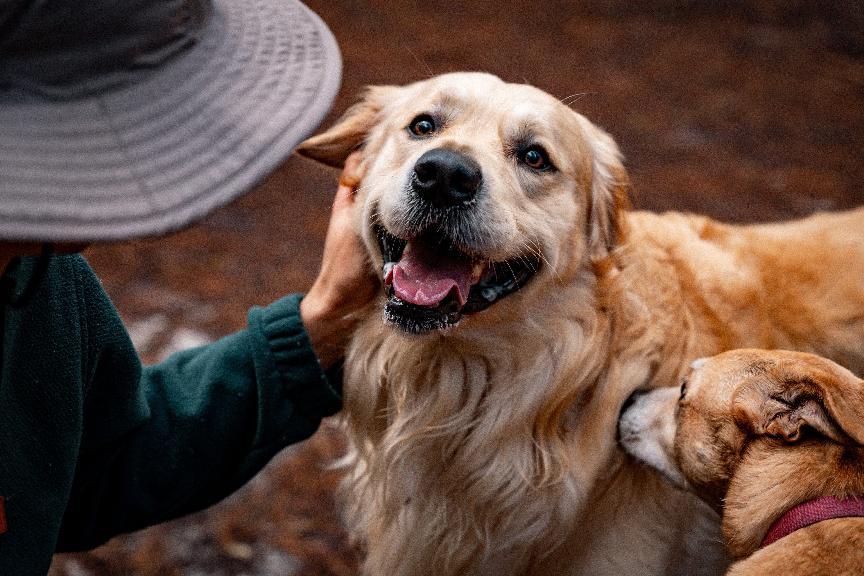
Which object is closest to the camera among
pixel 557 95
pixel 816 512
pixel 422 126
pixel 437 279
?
pixel 816 512

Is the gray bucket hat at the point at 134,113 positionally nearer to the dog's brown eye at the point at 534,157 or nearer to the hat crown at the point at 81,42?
the hat crown at the point at 81,42

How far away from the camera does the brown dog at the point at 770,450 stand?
2.14 meters

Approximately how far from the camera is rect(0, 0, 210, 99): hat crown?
1101mm

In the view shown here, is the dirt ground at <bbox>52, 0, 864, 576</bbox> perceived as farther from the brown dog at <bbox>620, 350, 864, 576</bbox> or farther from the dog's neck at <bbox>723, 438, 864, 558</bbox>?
the dog's neck at <bbox>723, 438, 864, 558</bbox>

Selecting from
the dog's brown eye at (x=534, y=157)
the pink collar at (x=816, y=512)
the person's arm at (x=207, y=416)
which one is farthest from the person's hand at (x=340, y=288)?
the pink collar at (x=816, y=512)

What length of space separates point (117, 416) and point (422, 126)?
1117 millimetres

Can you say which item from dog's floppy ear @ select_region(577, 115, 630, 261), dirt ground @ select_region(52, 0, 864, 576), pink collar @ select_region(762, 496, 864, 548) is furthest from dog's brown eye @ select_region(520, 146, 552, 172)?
pink collar @ select_region(762, 496, 864, 548)

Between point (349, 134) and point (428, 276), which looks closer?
point (428, 276)

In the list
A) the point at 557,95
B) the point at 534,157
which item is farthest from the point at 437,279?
the point at 557,95

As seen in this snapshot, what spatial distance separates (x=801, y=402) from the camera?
2.27 meters

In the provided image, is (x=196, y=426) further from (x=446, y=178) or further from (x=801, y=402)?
(x=801, y=402)

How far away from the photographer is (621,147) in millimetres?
5832

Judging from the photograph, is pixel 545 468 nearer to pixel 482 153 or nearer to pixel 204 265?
pixel 482 153

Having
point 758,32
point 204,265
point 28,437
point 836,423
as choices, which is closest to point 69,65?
point 28,437
